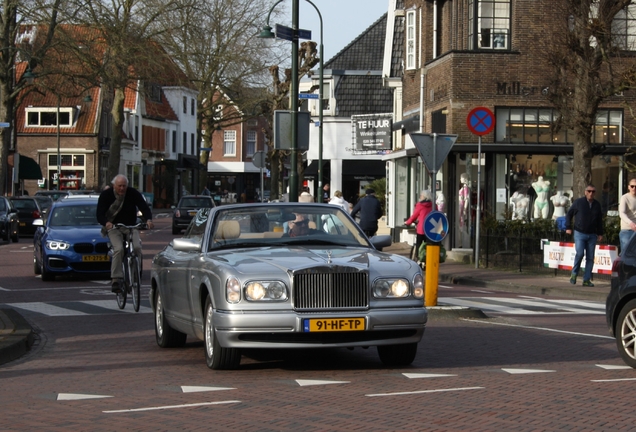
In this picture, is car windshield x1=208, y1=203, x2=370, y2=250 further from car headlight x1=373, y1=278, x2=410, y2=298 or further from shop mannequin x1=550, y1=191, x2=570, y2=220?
shop mannequin x1=550, y1=191, x2=570, y2=220

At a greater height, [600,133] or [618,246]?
[600,133]

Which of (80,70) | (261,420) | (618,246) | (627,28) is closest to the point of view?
(261,420)

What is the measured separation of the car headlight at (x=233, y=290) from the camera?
9.53 metres

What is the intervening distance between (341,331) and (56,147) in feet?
230

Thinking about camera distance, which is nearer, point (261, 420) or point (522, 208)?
point (261, 420)

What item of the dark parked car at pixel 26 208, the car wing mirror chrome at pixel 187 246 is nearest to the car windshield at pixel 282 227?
the car wing mirror chrome at pixel 187 246

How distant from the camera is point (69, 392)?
9000 millimetres

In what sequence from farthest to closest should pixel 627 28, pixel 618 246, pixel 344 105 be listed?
pixel 344 105 → pixel 627 28 → pixel 618 246

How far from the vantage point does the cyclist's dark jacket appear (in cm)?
1598

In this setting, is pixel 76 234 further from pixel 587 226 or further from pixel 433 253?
pixel 587 226

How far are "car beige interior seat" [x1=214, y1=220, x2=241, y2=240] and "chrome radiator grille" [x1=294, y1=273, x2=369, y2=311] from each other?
1.52 meters

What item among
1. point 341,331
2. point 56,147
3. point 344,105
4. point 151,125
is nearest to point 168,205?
point 151,125

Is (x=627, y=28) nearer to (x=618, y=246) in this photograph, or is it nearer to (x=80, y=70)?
(x=618, y=246)

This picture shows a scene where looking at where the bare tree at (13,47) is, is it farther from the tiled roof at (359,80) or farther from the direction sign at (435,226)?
the direction sign at (435,226)
